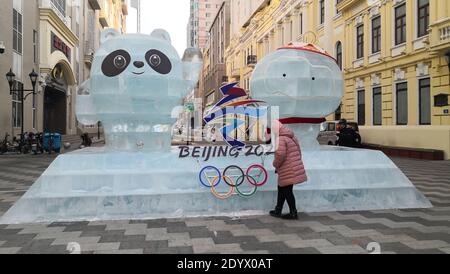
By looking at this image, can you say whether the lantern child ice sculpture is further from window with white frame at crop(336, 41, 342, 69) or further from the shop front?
the shop front

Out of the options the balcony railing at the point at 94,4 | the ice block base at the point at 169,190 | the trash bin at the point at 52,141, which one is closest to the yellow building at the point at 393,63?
the ice block base at the point at 169,190

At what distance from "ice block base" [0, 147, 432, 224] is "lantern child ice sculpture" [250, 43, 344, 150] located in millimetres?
1062

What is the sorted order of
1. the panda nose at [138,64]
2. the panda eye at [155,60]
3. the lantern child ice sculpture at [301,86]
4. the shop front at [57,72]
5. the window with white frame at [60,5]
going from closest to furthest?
1. the panda nose at [138,64]
2. the panda eye at [155,60]
3. the lantern child ice sculpture at [301,86]
4. the shop front at [57,72]
5. the window with white frame at [60,5]

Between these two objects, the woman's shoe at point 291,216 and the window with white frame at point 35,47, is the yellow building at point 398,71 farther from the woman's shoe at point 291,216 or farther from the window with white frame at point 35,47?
the window with white frame at point 35,47

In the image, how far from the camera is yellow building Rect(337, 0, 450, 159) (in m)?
18.0

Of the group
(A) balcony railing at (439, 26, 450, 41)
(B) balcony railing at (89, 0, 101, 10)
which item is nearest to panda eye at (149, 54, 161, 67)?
(A) balcony railing at (439, 26, 450, 41)

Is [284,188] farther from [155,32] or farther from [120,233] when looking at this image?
[155,32]

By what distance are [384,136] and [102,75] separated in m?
17.3

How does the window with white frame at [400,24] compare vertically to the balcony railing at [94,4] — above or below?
below

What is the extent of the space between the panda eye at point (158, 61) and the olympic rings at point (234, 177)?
6.44ft

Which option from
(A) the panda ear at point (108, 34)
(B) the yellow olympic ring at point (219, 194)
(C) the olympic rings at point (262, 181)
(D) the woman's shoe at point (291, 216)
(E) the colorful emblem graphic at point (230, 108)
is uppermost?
(A) the panda ear at point (108, 34)

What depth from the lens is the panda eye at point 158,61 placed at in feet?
25.8

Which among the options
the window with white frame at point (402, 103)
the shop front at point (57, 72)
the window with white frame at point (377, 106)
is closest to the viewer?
the window with white frame at point (402, 103)

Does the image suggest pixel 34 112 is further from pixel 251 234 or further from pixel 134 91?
pixel 251 234
